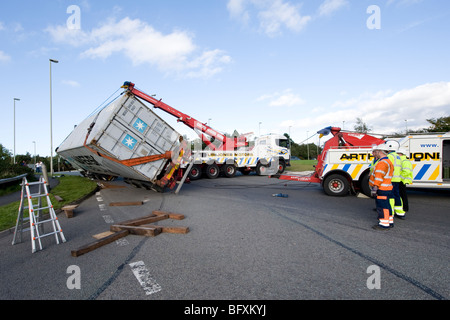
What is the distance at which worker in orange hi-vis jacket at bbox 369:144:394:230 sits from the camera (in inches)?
194

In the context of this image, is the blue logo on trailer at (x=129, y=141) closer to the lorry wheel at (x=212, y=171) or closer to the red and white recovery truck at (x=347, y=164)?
the red and white recovery truck at (x=347, y=164)

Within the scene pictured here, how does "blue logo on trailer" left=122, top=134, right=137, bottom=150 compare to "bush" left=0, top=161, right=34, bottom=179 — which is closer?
"blue logo on trailer" left=122, top=134, right=137, bottom=150

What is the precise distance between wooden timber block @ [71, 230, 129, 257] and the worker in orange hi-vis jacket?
4.74m

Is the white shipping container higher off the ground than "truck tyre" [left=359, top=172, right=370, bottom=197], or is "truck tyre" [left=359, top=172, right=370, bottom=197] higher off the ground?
the white shipping container

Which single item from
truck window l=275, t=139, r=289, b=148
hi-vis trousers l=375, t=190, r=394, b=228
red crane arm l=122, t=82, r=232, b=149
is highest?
red crane arm l=122, t=82, r=232, b=149

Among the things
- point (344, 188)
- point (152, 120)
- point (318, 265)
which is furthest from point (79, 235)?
point (344, 188)

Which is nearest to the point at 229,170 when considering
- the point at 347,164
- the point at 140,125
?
the point at 140,125

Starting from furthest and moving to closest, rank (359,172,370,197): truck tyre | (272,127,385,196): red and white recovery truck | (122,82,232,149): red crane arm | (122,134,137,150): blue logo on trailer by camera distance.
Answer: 1. (122,82,232,149): red crane arm
2. (272,127,385,196): red and white recovery truck
3. (359,172,370,197): truck tyre
4. (122,134,137,150): blue logo on trailer

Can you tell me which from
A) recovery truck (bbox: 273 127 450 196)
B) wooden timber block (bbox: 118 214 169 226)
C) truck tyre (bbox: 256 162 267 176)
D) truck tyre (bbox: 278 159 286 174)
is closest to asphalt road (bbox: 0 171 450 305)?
wooden timber block (bbox: 118 214 169 226)

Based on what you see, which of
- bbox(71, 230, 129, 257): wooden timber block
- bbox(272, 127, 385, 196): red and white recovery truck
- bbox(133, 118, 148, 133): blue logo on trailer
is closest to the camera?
bbox(71, 230, 129, 257): wooden timber block

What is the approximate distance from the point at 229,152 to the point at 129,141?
9208 millimetres

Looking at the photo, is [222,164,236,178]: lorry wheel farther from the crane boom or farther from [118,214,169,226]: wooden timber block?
[118,214,169,226]: wooden timber block

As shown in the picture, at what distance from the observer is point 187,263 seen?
3.50 m

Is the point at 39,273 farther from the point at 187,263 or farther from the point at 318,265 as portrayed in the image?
the point at 318,265
